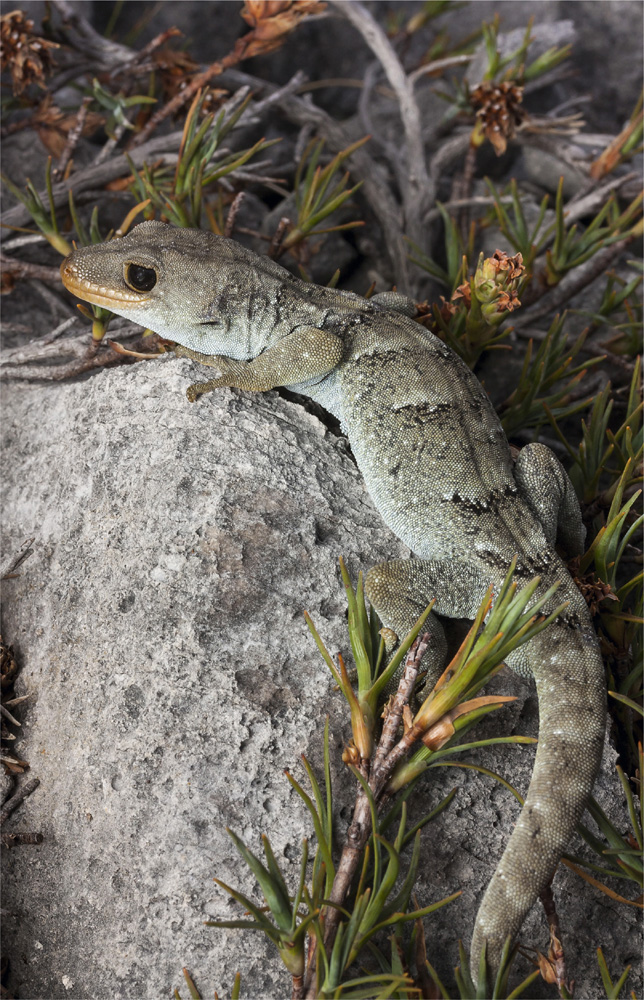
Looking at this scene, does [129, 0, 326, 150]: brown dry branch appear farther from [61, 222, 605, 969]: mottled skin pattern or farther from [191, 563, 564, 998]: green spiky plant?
[191, 563, 564, 998]: green spiky plant

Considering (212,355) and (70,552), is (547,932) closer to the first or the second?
(70,552)

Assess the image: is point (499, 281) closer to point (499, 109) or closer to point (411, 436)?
point (411, 436)

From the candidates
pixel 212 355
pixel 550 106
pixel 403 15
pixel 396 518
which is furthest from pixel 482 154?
pixel 396 518

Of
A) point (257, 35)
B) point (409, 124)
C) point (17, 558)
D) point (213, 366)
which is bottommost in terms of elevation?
point (17, 558)

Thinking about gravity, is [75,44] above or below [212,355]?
above

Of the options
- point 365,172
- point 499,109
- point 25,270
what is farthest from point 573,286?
point 25,270

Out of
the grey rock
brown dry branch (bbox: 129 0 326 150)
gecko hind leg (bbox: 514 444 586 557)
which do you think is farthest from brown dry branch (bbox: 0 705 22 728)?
brown dry branch (bbox: 129 0 326 150)
